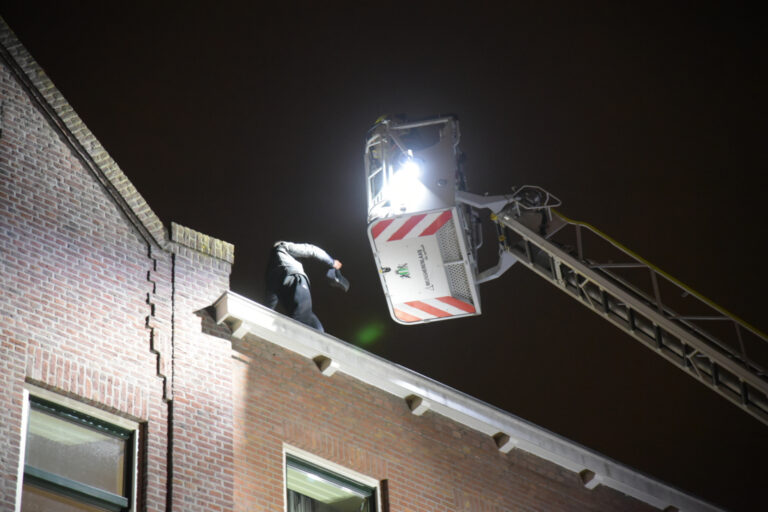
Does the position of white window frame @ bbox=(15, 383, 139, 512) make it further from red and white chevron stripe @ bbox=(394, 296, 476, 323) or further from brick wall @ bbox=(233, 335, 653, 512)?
red and white chevron stripe @ bbox=(394, 296, 476, 323)

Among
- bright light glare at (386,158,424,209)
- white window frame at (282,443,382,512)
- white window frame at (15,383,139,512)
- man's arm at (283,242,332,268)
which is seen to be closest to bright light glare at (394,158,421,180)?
bright light glare at (386,158,424,209)

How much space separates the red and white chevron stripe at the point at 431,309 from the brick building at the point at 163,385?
1922mm

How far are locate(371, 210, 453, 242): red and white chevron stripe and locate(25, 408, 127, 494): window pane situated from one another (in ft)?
19.2

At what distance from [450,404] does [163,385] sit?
4.36m

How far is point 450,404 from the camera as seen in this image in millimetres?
16453

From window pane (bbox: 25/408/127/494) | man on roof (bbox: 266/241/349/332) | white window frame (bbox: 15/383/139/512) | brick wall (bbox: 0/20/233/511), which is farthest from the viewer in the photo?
man on roof (bbox: 266/241/349/332)

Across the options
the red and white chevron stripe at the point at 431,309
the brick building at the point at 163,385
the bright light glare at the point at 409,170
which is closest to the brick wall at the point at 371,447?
the brick building at the point at 163,385

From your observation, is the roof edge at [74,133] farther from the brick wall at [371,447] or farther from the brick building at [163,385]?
the brick wall at [371,447]

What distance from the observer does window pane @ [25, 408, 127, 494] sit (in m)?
12.4

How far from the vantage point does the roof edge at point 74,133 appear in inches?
571

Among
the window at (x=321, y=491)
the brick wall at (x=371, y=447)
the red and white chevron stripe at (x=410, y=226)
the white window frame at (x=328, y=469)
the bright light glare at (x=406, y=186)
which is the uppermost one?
the bright light glare at (x=406, y=186)

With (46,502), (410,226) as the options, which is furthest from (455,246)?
(46,502)

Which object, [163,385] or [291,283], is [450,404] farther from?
[163,385]

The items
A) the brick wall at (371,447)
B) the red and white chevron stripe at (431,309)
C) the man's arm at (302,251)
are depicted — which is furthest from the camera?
the red and white chevron stripe at (431,309)
